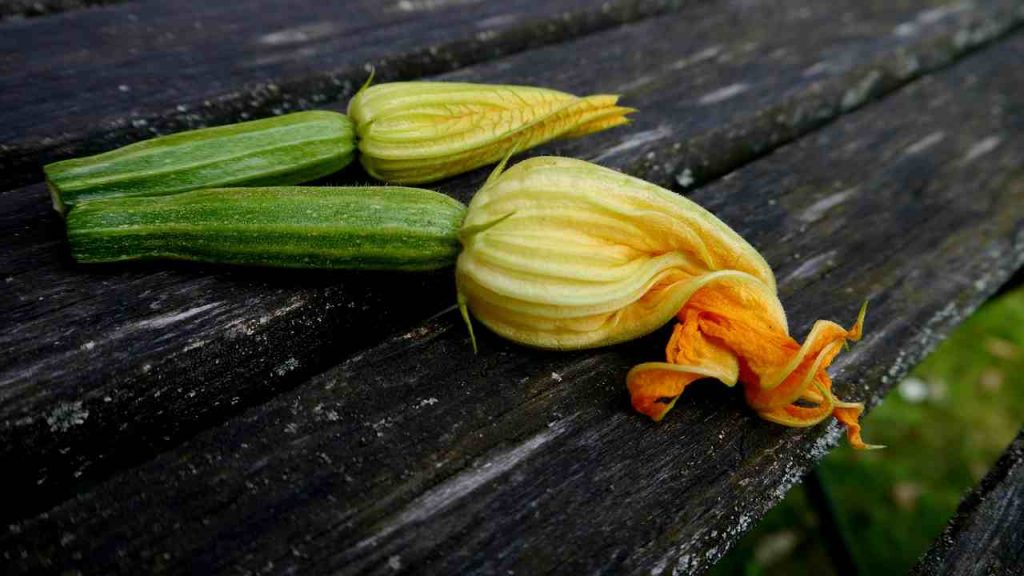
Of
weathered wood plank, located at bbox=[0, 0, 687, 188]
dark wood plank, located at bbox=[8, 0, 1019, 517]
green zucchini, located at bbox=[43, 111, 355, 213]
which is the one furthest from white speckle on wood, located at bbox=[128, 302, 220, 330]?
weathered wood plank, located at bbox=[0, 0, 687, 188]

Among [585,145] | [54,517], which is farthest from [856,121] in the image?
[54,517]

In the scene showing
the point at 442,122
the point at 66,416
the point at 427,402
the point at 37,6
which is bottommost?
the point at 427,402

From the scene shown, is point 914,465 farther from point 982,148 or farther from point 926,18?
point 926,18

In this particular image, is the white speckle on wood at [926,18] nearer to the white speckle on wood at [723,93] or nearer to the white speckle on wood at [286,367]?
the white speckle on wood at [723,93]

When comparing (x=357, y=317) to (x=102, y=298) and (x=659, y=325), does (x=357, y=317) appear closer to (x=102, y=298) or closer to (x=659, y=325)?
(x=102, y=298)

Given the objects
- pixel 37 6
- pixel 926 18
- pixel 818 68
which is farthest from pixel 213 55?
pixel 926 18
